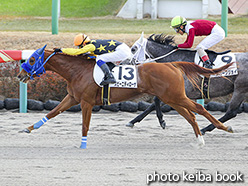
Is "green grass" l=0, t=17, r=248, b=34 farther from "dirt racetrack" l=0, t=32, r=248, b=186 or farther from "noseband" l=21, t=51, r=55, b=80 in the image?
"noseband" l=21, t=51, r=55, b=80

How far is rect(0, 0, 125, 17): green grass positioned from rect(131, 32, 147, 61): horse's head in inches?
622

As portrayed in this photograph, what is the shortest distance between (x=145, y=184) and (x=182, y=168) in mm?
772

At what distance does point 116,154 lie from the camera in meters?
5.60

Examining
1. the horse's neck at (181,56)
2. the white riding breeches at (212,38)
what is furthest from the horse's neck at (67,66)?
the white riding breeches at (212,38)

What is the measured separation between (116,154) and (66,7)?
1931 centimetres

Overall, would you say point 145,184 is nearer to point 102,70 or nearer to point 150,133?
point 102,70

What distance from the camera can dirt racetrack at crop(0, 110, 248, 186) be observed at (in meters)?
4.48

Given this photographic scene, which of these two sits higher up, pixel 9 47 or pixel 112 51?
pixel 112 51

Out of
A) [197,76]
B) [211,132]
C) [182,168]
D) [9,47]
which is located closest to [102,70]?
[197,76]

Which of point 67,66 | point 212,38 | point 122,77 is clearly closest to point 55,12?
point 212,38

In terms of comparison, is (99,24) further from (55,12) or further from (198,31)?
(198,31)

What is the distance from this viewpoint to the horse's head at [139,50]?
690 centimetres

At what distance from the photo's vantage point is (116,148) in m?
5.97

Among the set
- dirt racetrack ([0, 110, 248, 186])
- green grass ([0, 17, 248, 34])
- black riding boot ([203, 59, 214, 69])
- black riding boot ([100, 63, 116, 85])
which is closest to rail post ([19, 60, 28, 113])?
dirt racetrack ([0, 110, 248, 186])
